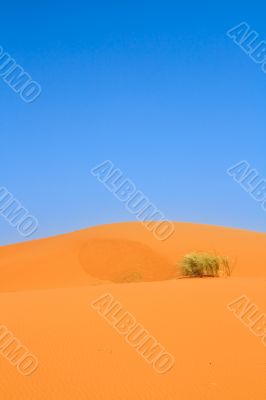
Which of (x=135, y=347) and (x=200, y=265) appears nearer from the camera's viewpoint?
(x=135, y=347)

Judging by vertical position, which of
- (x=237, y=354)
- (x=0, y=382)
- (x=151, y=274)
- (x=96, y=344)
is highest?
(x=151, y=274)

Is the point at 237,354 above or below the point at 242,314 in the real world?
below

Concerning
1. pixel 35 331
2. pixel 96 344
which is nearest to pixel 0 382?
pixel 96 344

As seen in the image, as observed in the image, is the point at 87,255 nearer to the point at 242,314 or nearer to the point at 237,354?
the point at 242,314

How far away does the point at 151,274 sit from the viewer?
21.4 meters

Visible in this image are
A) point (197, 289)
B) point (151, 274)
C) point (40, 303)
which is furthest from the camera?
point (151, 274)

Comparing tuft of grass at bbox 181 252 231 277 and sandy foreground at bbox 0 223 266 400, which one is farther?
tuft of grass at bbox 181 252 231 277

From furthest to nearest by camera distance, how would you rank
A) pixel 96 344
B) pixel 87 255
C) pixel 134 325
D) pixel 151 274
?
pixel 87 255 < pixel 151 274 < pixel 134 325 < pixel 96 344

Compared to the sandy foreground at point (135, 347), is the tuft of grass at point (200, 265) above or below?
above

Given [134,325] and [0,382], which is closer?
[0,382]

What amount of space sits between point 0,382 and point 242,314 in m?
4.71

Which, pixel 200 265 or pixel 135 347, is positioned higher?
pixel 200 265

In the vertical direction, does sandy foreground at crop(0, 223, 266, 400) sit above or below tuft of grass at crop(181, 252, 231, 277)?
below

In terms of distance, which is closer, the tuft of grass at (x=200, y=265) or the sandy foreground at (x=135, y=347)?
Answer: the sandy foreground at (x=135, y=347)
